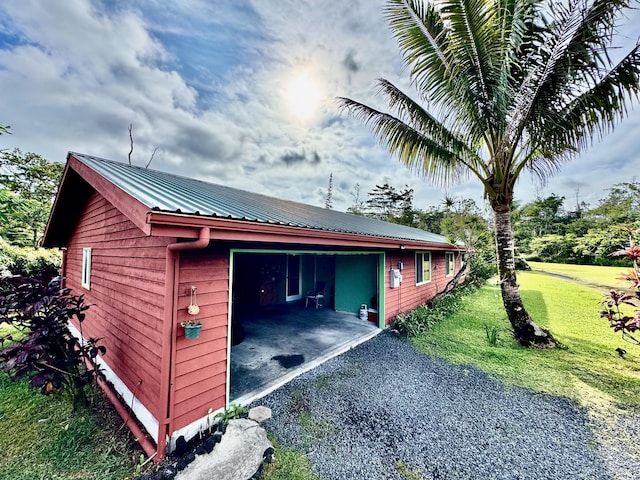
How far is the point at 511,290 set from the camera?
232 inches

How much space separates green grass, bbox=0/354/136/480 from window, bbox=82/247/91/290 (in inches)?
87.5

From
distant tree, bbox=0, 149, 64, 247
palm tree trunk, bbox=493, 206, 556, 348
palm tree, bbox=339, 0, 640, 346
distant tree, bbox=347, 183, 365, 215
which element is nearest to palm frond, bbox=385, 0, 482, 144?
palm tree, bbox=339, 0, 640, 346

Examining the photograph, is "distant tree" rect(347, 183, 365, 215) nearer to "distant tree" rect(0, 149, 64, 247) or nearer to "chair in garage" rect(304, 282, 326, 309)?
"chair in garage" rect(304, 282, 326, 309)

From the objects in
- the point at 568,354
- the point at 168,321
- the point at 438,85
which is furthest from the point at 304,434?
the point at 438,85

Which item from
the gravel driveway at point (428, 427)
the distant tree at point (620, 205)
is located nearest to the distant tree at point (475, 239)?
the gravel driveway at point (428, 427)

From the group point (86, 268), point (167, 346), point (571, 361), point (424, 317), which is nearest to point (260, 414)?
point (167, 346)

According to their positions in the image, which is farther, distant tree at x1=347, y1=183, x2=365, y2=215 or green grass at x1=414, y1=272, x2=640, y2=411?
distant tree at x1=347, y1=183, x2=365, y2=215

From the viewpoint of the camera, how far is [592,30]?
405cm

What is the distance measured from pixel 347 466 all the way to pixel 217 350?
1908mm

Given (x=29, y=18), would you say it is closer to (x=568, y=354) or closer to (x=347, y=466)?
(x=347, y=466)

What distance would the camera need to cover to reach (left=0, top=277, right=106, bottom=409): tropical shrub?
3.16m

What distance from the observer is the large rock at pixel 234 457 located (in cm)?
243

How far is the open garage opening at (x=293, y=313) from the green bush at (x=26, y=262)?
26.8 ft

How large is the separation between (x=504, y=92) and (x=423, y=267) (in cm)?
602
